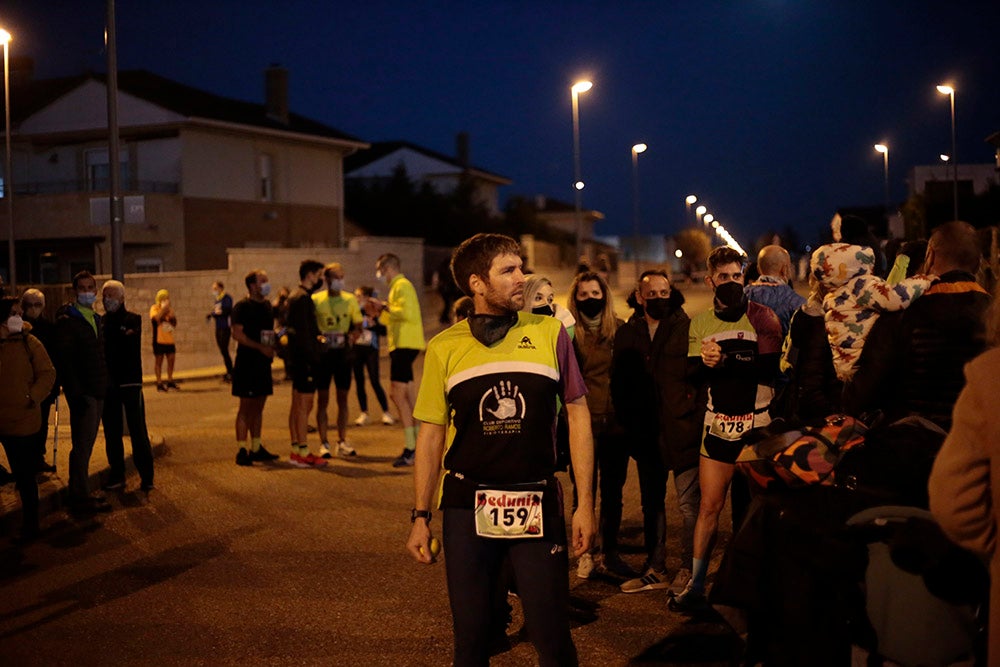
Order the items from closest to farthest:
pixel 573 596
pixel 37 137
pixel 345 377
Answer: pixel 573 596 < pixel 345 377 < pixel 37 137

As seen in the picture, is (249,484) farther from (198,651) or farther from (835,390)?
(835,390)

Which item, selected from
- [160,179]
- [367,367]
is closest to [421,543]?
[367,367]

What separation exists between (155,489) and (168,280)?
1939cm

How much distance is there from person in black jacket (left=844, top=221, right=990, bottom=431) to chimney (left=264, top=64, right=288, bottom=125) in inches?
1798

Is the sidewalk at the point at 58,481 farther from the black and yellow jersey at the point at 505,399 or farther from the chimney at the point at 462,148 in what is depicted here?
the chimney at the point at 462,148

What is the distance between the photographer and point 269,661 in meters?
5.91

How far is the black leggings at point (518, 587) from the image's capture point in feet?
14.0

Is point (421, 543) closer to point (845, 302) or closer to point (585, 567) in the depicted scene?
point (845, 302)

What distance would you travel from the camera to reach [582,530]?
439 cm

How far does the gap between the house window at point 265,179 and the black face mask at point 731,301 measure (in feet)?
131

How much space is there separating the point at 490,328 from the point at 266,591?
366cm

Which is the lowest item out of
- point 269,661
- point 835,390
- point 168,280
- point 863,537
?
point 269,661

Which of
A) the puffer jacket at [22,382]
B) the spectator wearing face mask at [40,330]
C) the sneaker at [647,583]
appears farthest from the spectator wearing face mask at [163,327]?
the sneaker at [647,583]

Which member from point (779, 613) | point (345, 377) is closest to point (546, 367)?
point (779, 613)
